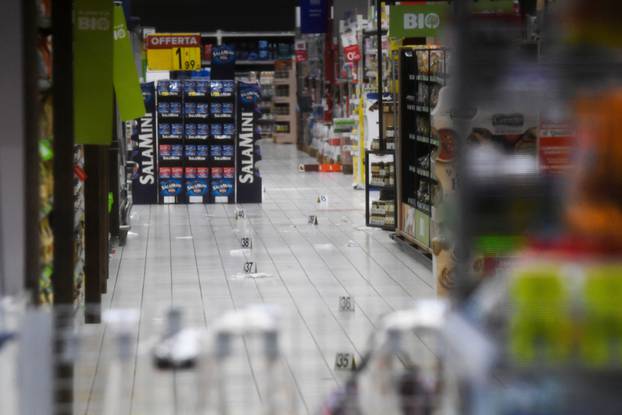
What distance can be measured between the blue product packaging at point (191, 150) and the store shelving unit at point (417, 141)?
5.41m

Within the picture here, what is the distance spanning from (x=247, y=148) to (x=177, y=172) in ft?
3.52

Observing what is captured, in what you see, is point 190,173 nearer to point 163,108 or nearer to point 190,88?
point 163,108

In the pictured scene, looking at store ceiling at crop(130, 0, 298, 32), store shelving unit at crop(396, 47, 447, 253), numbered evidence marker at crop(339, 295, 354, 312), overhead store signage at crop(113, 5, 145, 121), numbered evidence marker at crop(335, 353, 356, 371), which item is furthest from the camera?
store ceiling at crop(130, 0, 298, 32)

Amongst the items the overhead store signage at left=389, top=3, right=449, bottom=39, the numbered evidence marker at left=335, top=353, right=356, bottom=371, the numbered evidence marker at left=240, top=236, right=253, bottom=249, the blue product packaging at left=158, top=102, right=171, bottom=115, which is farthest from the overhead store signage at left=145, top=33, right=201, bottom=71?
the numbered evidence marker at left=335, top=353, right=356, bottom=371

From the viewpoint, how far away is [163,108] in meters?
17.2

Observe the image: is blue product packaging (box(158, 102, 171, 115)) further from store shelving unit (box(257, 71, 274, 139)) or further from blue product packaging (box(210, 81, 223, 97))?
store shelving unit (box(257, 71, 274, 139))

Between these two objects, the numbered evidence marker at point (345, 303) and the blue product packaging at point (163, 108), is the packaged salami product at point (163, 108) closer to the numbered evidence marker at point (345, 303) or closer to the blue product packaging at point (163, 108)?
the blue product packaging at point (163, 108)

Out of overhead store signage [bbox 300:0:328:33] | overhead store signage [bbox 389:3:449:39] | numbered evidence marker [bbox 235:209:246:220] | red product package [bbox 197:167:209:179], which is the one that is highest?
overhead store signage [bbox 300:0:328:33]

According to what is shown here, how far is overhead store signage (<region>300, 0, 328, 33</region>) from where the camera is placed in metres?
23.8

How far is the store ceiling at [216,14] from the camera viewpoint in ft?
101

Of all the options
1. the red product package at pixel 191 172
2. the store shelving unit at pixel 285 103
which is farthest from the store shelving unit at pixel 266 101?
the red product package at pixel 191 172

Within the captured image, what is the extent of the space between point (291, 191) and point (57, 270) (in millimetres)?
13368

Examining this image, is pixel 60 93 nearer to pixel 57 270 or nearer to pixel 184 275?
pixel 57 270

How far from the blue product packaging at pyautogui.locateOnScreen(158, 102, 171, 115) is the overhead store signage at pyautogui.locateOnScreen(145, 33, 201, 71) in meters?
5.57
